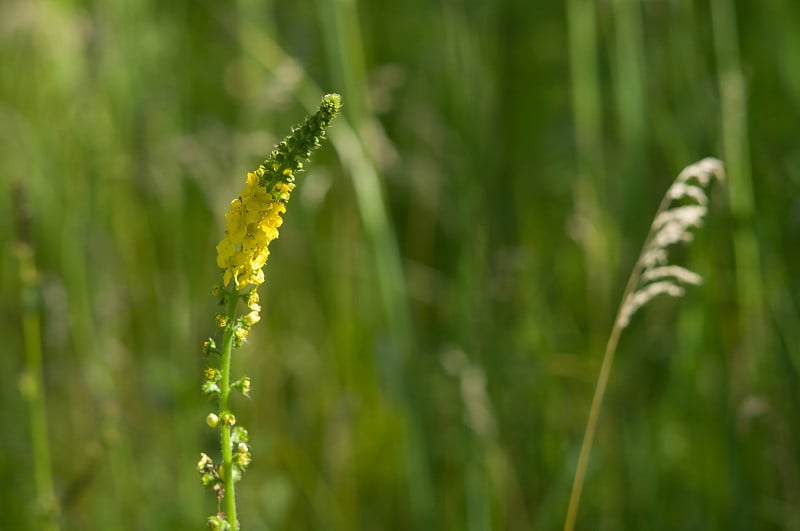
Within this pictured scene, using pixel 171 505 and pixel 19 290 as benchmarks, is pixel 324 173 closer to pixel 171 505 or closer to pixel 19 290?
pixel 171 505

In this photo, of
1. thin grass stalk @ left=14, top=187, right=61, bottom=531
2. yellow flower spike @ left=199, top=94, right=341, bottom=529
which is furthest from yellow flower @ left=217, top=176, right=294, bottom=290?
thin grass stalk @ left=14, top=187, right=61, bottom=531

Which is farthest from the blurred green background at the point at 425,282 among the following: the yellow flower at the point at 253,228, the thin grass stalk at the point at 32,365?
the yellow flower at the point at 253,228

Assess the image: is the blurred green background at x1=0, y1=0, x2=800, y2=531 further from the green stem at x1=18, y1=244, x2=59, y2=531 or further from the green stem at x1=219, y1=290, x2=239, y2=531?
the green stem at x1=219, y1=290, x2=239, y2=531

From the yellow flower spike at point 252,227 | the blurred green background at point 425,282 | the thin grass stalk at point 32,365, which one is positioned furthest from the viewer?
the blurred green background at point 425,282

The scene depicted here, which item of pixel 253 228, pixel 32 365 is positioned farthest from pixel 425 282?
pixel 253 228

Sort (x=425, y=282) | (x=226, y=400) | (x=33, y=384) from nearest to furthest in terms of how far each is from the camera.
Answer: (x=226, y=400), (x=33, y=384), (x=425, y=282)

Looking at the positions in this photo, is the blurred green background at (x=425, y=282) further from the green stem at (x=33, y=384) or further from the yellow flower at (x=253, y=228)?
the yellow flower at (x=253, y=228)

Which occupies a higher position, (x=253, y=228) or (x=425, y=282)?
(x=425, y=282)

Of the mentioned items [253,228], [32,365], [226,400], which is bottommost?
[226,400]

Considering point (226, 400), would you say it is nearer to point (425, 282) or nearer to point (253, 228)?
point (253, 228)
